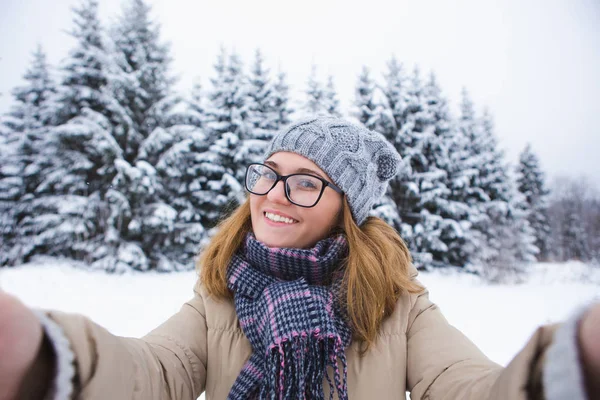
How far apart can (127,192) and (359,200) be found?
36.6ft

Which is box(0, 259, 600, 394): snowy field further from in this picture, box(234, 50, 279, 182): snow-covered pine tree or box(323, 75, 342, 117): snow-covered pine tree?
box(323, 75, 342, 117): snow-covered pine tree

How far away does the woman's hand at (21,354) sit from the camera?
0.42m

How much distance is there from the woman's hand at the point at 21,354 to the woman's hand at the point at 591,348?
0.77 meters

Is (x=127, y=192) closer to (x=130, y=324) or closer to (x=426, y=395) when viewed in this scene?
(x=130, y=324)

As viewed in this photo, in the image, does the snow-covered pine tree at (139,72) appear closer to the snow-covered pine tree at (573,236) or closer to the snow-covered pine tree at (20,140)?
the snow-covered pine tree at (20,140)

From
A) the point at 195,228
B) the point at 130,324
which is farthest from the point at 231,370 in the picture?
the point at 195,228

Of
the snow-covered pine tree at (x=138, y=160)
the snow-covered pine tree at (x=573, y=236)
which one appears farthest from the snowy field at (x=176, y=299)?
the snow-covered pine tree at (x=573, y=236)

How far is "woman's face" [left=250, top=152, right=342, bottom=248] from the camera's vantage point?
5.02 ft

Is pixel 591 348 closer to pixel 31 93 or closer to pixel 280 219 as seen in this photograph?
Answer: pixel 280 219

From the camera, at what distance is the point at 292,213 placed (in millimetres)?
1538

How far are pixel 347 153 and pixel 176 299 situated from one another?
6.34 metres

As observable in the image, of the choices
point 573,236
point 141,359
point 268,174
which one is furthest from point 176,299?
point 573,236

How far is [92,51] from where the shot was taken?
418 inches

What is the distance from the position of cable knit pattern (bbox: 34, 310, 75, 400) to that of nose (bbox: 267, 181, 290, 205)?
1096 millimetres
